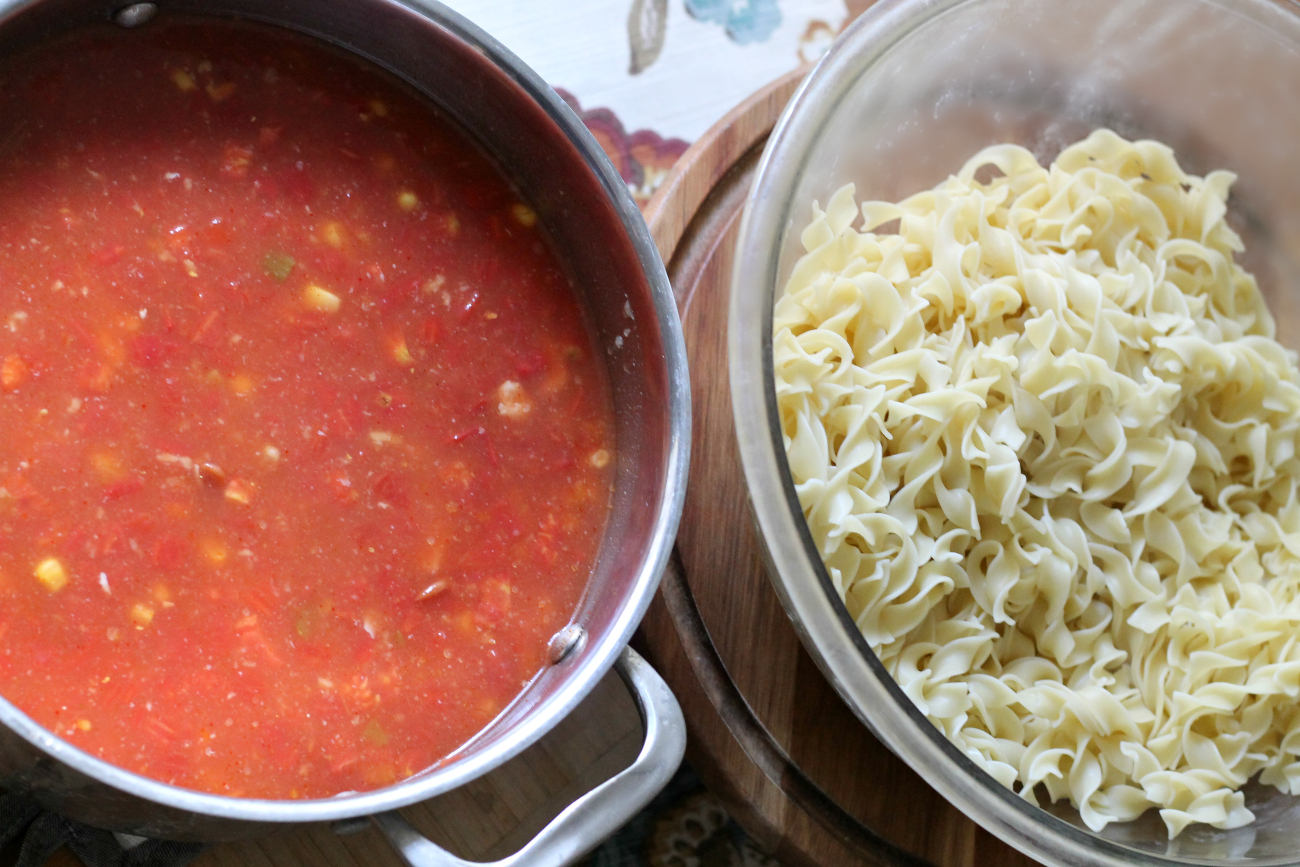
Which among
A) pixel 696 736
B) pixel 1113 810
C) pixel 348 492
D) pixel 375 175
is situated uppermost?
pixel 375 175

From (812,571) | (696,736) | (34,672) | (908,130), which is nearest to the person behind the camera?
(34,672)

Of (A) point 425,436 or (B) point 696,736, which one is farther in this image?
(B) point 696,736

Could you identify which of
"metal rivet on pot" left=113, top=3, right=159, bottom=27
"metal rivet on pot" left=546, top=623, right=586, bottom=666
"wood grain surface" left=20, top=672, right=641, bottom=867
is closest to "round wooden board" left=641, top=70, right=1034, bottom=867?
"wood grain surface" left=20, top=672, right=641, bottom=867

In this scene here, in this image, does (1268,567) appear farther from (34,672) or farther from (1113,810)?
(34,672)

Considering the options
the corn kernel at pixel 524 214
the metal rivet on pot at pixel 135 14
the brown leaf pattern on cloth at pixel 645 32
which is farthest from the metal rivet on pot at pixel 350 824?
the brown leaf pattern on cloth at pixel 645 32

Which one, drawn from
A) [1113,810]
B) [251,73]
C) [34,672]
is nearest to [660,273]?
[251,73]

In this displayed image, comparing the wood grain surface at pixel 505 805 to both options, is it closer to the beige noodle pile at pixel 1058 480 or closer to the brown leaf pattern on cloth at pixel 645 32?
the beige noodle pile at pixel 1058 480
